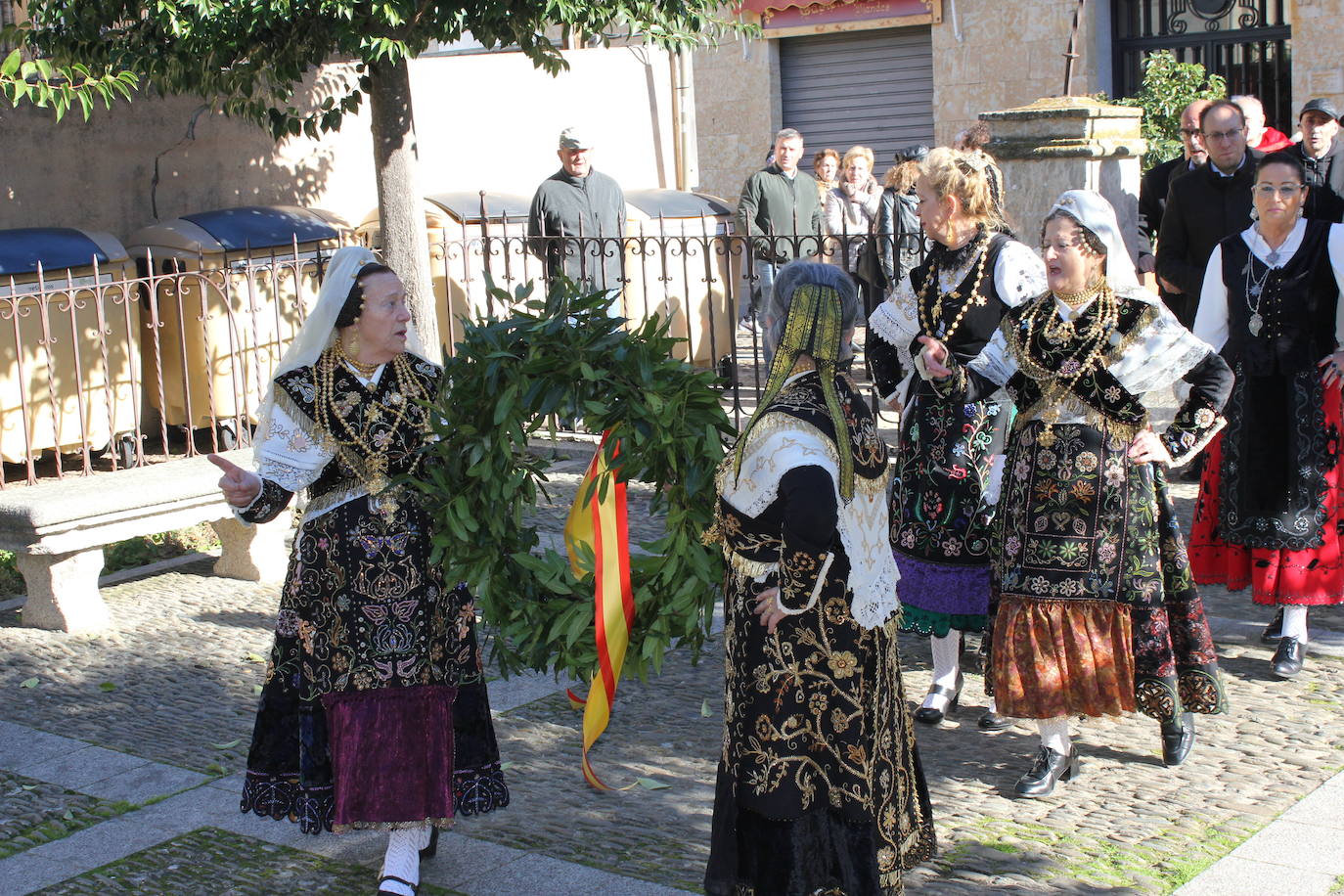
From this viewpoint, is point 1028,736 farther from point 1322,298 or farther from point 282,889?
point 282,889

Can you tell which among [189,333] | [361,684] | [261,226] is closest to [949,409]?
[361,684]

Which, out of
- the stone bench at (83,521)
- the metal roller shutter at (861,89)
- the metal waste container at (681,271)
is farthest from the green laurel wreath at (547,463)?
the metal roller shutter at (861,89)

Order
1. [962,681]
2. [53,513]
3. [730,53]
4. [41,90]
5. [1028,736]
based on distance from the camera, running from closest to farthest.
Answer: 1. [1028,736]
2. [962,681]
3. [53,513]
4. [41,90]
5. [730,53]

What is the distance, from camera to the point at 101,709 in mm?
6105

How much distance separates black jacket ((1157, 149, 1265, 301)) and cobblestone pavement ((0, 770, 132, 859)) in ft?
18.3

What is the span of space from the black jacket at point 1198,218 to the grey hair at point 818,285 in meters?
4.55

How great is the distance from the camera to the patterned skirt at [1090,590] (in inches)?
188

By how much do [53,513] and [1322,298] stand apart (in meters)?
5.36

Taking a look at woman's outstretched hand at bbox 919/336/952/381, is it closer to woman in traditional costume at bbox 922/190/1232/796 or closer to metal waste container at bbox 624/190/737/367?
woman in traditional costume at bbox 922/190/1232/796

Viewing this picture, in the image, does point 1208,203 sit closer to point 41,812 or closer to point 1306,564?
point 1306,564

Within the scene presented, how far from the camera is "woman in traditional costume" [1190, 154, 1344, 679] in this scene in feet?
19.1

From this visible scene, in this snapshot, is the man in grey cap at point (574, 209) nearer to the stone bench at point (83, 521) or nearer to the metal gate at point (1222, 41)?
the stone bench at point (83, 521)

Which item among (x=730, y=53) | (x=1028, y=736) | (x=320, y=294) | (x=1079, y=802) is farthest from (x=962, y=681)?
(x=730, y=53)

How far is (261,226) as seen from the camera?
1128cm
